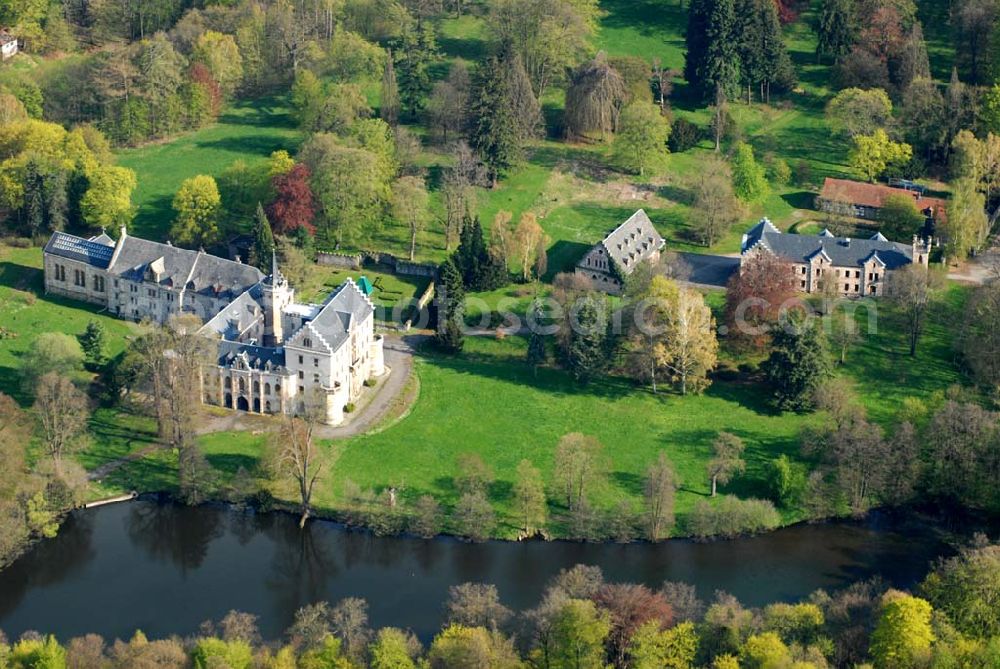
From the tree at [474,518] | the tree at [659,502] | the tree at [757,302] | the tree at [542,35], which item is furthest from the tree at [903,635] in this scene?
the tree at [542,35]

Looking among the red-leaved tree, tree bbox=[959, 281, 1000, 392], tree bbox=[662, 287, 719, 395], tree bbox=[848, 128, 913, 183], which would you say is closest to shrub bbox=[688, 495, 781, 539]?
tree bbox=[662, 287, 719, 395]

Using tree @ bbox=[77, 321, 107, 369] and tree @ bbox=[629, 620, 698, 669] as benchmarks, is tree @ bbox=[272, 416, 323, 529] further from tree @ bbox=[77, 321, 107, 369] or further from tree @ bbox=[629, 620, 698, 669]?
tree @ bbox=[629, 620, 698, 669]

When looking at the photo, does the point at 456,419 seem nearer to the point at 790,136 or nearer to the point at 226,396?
the point at 226,396

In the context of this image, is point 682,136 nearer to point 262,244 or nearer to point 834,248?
point 834,248

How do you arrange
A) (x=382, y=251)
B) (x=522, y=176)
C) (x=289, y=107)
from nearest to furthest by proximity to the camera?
(x=382, y=251) < (x=522, y=176) < (x=289, y=107)

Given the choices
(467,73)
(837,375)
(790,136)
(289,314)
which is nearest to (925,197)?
(790,136)

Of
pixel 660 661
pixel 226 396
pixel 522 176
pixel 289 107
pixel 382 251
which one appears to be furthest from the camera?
pixel 289 107

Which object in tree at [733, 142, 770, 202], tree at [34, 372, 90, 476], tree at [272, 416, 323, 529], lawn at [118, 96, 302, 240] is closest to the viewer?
tree at [272, 416, 323, 529]
